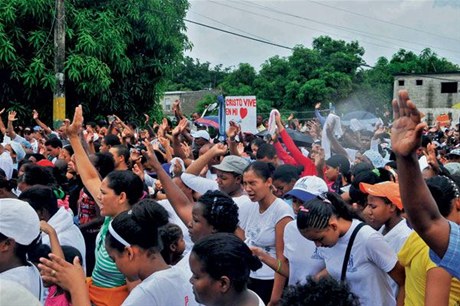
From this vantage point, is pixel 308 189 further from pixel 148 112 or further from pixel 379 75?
pixel 379 75

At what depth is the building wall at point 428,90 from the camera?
46.3 meters

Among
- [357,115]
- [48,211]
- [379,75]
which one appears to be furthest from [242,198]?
[379,75]

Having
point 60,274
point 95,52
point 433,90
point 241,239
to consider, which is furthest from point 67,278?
point 433,90

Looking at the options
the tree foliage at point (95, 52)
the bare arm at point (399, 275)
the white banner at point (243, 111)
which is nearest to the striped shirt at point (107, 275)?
the bare arm at point (399, 275)

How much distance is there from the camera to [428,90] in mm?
47562

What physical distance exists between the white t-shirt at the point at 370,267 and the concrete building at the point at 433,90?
44.0 metres

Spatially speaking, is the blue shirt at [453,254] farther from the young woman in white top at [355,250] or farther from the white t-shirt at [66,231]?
the white t-shirt at [66,231]

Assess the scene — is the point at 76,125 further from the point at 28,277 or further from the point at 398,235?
the point at 398,235

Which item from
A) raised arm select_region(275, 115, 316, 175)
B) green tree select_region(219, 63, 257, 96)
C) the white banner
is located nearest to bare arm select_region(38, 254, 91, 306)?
A: raised arm select_region(275, 115, 316, 175)

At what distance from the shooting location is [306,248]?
4.42 meters

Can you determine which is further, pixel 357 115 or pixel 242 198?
pixel 357 115

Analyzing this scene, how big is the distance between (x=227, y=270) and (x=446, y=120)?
74.0 ft

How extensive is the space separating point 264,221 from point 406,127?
269cm

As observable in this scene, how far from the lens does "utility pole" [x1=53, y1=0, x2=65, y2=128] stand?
55.1ft
